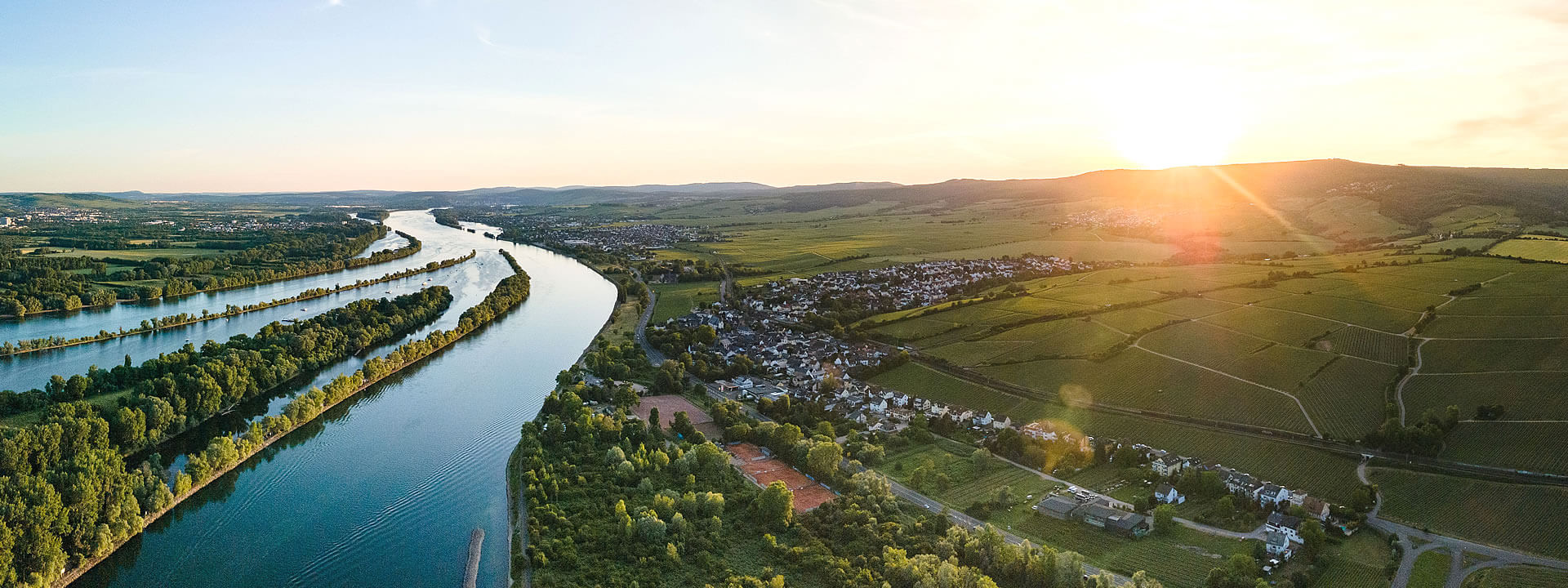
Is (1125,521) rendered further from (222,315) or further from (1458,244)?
(222,315)

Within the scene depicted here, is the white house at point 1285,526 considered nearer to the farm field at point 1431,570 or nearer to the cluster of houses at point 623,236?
the farm field at point 1431,570

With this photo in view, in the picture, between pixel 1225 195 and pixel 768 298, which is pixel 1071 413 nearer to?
pixel 768 298

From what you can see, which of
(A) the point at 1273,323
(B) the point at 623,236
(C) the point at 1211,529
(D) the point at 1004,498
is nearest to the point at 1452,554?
(C) the point at 1211,529

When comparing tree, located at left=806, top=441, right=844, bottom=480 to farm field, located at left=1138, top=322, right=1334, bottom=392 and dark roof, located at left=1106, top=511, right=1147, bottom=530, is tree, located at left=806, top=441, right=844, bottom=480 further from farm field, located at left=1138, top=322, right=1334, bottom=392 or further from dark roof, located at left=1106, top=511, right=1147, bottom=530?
farm field, located at left=1138, top=322, right=1334, bottom=392

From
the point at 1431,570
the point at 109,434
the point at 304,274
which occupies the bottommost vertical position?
the point at 1431,570

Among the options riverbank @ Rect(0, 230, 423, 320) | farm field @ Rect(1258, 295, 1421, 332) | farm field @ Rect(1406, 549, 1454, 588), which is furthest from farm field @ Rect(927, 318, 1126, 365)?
riverbank @ Rect(0, 230, 423, 320)

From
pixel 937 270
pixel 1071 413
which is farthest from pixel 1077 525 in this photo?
pixel 937 270
